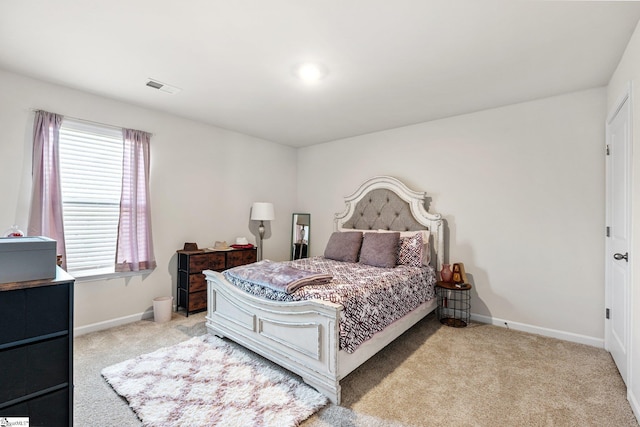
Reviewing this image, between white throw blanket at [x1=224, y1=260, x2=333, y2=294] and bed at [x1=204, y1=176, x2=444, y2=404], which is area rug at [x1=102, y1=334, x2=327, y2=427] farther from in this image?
white throw blanket at [x1=224, y1=260, x2=333, y2=294]

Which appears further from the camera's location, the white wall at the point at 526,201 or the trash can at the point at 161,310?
the trash can at the point at 161,310

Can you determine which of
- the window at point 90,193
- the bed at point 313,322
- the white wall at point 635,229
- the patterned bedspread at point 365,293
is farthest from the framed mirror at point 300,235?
the white wall at point 635,229

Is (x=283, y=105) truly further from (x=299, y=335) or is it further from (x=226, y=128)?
(x=299, y=335)

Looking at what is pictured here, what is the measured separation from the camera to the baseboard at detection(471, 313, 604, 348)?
109 inches

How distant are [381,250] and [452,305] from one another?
3.76 ft

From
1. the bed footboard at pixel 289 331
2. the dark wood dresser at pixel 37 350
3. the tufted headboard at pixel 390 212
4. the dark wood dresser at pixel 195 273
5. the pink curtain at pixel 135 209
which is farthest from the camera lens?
the tufted headboard at pixel 390 212

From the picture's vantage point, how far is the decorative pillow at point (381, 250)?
10.8 ft

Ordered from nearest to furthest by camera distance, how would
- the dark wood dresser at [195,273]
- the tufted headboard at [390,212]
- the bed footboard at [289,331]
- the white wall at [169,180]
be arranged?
the bed footboard at [289,331] < the white wall at [169,180] < the dark wood dresser at [195,273] < the tufted headboard at [390,212]

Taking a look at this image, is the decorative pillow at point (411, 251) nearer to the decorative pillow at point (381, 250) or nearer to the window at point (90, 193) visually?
the decorative pillow at point (381, 250)

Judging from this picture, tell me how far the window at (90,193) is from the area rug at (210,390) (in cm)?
130

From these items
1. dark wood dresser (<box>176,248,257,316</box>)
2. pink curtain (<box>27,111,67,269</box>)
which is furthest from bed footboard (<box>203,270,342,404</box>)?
pink curtain (<box>27,111,67,269</box>)

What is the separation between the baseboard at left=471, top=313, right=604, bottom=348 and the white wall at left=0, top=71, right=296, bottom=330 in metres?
3.18

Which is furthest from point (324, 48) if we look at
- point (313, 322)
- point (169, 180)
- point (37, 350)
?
point (169, 180)

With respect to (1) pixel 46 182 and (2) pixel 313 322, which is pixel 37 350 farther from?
(1) pixel 46 182
